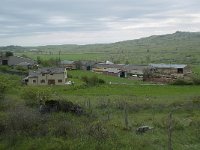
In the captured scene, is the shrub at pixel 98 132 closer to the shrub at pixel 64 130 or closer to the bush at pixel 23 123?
the shrub at pixel 64 130

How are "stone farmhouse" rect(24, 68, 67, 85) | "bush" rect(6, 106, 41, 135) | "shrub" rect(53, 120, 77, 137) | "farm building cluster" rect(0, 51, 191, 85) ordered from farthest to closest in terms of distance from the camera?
"farm building cluster" rect(0, 51, 191, 85), "stone farmhouse" rect(24, 68, 67, 85), "bush" rect(6, 106, 41, 135), "shrub" rect(53, 120, 77, 137)

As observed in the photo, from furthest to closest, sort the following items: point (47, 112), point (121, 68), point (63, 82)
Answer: point (121, 68) → point (63, 82) → point (47, 112)

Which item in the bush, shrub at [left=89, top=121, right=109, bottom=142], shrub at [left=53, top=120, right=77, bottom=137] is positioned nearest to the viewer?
shrub at [left=89, top=121, right=109, bottom=142]

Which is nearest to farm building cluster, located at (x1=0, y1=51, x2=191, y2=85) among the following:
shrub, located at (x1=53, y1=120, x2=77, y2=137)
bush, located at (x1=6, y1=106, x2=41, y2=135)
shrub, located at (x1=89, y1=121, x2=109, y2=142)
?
bush, located at (x1=6, y1=106, x2=41, y2=135)

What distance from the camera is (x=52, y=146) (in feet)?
51.3

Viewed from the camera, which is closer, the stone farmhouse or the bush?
the bush

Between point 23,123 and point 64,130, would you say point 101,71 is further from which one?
point 64,130

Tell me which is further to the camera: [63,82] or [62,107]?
[63,82]

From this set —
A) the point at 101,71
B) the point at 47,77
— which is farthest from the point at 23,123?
the point at 101,71

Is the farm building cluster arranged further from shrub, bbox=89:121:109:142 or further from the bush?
shrub, bbox=89:121:109:142

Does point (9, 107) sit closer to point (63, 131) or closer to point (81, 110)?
point (81, 110)

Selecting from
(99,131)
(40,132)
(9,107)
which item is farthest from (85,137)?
(9,107)

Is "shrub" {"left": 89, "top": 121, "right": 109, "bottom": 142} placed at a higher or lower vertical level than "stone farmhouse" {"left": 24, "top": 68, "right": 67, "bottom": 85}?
higher

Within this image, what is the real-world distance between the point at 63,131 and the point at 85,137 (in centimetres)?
134
